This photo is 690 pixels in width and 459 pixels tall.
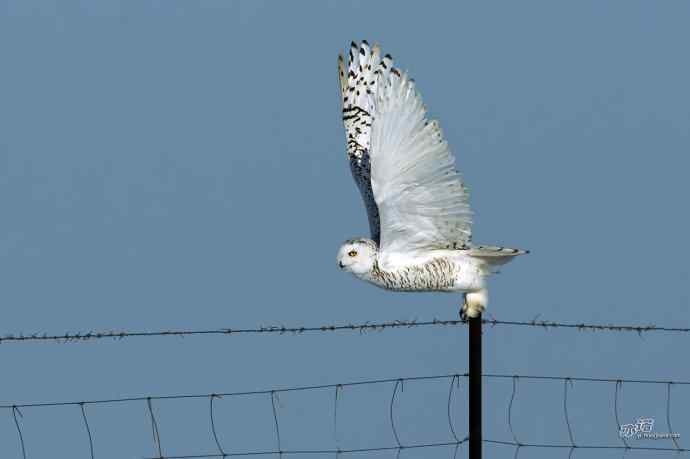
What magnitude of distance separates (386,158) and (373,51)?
4.14ft

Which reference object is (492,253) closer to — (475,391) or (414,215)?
(414,215)

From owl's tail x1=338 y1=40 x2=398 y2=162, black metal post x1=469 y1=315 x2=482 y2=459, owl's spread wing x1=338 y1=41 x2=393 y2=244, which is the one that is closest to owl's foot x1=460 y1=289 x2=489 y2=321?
black metal post x1=469 y1=315 x2=482 y2=459

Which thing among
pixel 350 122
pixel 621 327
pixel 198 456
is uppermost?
pixel 350 122

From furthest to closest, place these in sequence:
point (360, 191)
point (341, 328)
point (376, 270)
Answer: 1. point (360, 191)
2. point (376, 270)
3. point (341, 328)

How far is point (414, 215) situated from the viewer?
263 inches

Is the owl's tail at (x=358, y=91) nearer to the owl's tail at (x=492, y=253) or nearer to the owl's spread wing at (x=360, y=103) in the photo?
the owl's spread wing at (x=360, y=103)

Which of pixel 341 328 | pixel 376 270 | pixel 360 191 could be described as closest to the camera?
pixel 341 328

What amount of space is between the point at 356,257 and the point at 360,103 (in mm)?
1417

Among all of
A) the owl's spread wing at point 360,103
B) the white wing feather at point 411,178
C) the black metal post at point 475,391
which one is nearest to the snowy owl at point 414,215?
the white wing feather at point 411,178

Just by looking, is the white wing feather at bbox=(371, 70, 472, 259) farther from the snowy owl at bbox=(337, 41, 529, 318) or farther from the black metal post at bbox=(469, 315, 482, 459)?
the black metal post at bbox=(469, 315, 482, 459)

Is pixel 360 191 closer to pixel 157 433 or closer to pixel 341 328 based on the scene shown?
pixel 341 328

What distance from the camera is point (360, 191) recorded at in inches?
294

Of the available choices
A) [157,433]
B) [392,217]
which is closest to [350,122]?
[392,217]

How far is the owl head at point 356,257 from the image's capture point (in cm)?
676
